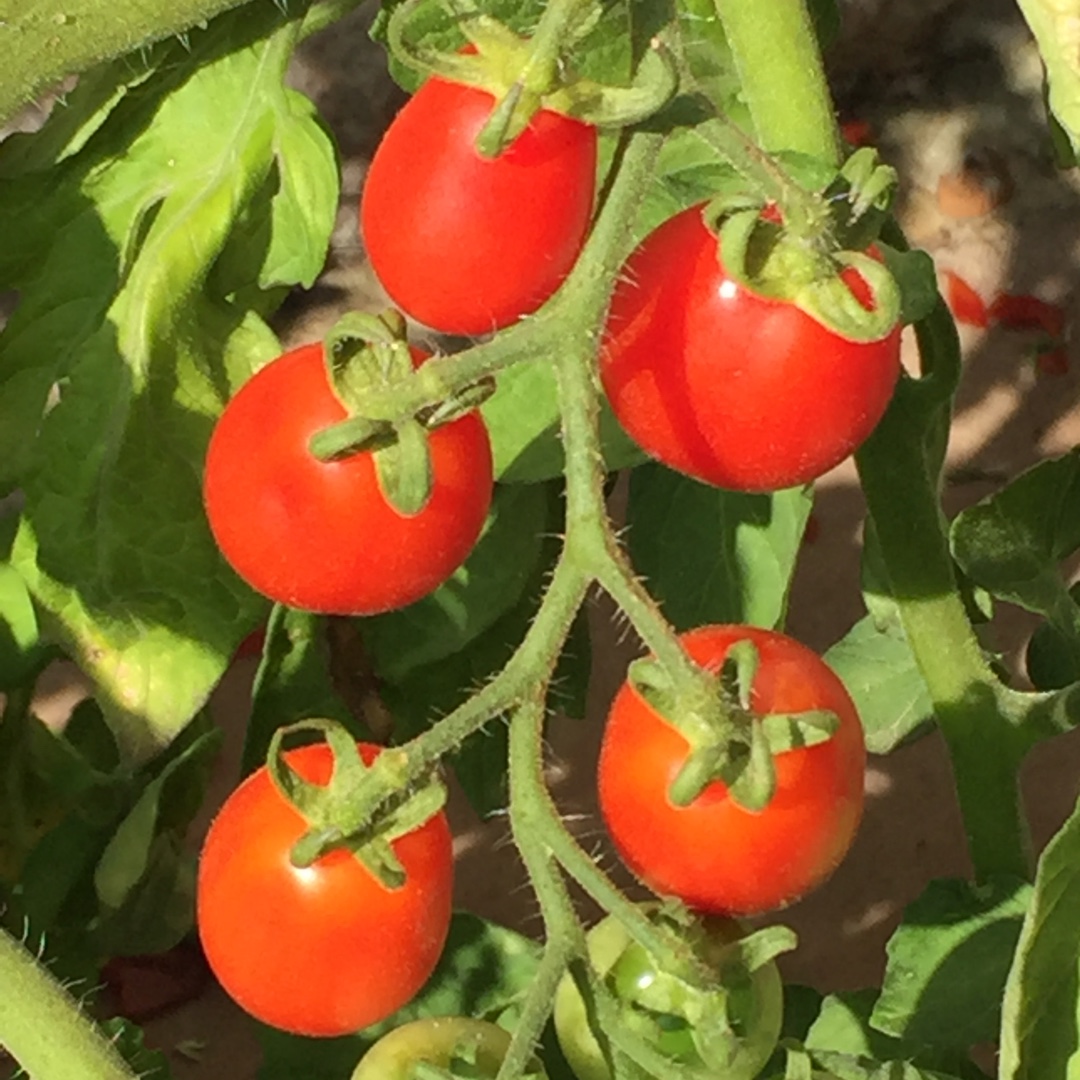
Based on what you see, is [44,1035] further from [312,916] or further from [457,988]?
[457,988]

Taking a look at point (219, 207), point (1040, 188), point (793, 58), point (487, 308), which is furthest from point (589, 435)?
point (1040, 188)

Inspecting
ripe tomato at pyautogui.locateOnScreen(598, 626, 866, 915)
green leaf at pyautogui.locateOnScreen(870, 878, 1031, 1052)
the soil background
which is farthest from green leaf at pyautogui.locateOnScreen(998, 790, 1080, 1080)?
the soil background

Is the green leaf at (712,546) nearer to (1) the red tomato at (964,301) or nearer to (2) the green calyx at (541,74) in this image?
(2) the green calyx at (541,74)

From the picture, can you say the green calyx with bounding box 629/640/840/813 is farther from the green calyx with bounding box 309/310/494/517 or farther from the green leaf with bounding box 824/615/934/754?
the green leaf with bounding box 824/615/934/754

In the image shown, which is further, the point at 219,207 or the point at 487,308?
the point at 219,207

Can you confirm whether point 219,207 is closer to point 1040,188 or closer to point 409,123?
point 409,123
